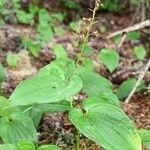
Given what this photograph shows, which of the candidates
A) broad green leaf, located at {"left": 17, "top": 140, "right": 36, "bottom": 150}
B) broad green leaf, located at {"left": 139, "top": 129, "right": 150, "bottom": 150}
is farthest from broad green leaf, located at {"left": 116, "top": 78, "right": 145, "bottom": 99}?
broad green leaf, located at {"left": 17, "top": 140, "right": 36, "bottom": 150}

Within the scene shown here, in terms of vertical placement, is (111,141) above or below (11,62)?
above

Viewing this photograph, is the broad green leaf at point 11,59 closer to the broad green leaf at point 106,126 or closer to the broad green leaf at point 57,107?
A: the broad green leaf at point 57,107

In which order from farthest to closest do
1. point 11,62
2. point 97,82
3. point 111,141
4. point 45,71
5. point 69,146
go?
1. point 11,62
2. point 69,146
3. point 97,82
4. point 45,71
5. point 111,141

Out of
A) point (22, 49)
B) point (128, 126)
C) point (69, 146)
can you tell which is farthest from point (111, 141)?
point (22, 49)

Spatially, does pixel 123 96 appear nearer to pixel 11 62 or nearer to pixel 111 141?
pixel 11 62

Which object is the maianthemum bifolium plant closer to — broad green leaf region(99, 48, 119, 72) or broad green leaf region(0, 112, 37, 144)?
broad green leaf region(0, 112, 37, 144)

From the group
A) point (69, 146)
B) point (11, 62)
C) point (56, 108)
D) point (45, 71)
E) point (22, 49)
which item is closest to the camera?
point (45, 71)
